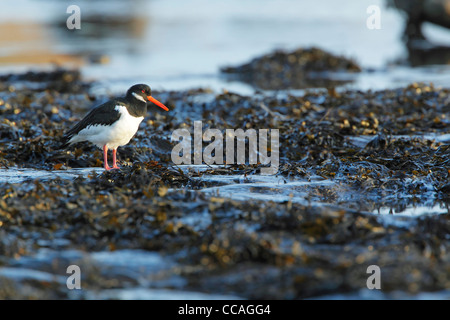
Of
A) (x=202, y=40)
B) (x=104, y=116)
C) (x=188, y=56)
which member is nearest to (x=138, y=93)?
(x=104, y=116)

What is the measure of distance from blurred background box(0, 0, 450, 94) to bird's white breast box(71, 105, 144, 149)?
5.47 m

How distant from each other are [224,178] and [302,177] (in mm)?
994

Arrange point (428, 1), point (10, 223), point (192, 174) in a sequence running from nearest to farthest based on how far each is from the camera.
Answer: point (10, 223), point (192, 174), point (428, 1)

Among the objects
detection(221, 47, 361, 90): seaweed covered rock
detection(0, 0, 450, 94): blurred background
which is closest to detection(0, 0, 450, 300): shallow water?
detection(0, 0, 450, 94): blurred background

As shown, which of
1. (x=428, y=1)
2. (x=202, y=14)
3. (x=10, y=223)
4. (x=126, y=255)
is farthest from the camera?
(x=202, y=14)

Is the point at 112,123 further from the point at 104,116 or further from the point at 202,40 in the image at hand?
the point at 202,40

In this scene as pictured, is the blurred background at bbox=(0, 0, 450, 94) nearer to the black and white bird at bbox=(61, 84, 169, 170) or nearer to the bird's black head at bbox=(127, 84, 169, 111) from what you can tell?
the bird's black head at bbox=(127, 84, 169, 111)

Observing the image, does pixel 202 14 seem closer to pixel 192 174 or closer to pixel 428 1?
pixel 428 1

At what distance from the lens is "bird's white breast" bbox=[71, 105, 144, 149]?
6.77 meters

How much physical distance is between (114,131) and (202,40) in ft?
57.4

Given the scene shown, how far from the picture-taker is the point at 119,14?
33.8 metres

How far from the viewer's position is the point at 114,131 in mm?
6766

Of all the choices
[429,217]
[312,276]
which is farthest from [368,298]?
[429,217]

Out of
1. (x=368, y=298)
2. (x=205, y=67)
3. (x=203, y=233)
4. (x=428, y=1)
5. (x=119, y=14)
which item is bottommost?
(x=368, y=298)
